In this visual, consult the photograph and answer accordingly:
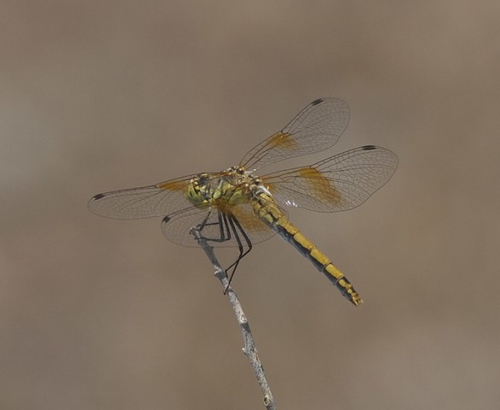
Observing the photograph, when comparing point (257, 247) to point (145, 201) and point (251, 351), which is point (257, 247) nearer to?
point (145, 201)

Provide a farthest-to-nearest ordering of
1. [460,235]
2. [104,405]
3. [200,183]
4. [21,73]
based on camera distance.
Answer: [21,73] < [460,235] < [104,405] < [200,183]

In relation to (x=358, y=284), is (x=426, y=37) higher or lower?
higher

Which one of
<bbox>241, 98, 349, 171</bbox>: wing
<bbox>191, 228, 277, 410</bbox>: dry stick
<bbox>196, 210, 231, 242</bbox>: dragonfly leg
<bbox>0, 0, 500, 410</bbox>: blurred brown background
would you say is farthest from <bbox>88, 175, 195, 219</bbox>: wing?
<bbox>0, 0, 500, 410</bbox>: blurred brown background

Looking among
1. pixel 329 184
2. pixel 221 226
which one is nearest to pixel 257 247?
pixel 329 184

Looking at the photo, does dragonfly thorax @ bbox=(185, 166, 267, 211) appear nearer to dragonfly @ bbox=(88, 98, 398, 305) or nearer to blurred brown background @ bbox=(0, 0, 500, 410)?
dragonfly @ bbox=(88, 98, 398, 305)

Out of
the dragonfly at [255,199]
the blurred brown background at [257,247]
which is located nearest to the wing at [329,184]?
the dragonfly at [255,199]

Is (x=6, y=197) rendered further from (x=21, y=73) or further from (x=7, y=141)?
(x=21, y=73)

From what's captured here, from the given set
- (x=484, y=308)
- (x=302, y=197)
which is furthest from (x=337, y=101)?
(x=484, y=308)
